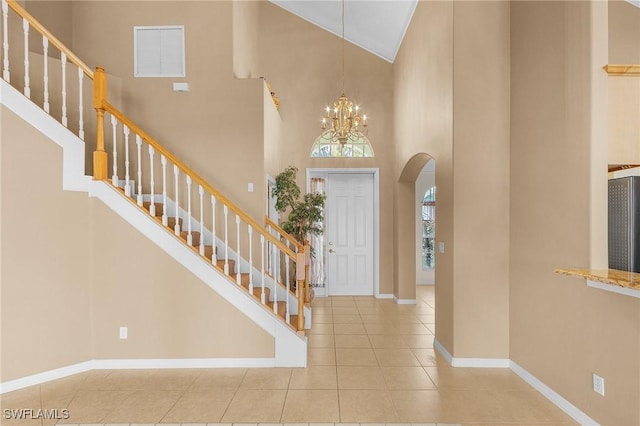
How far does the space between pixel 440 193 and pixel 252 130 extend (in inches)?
104

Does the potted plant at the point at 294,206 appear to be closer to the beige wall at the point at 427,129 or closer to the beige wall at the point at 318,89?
the beige wall at the point at 318,89

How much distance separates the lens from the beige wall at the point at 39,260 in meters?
3.04

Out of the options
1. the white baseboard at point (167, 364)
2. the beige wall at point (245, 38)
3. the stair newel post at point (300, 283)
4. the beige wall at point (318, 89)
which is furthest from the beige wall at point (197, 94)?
the beige wall at point (318, 89)

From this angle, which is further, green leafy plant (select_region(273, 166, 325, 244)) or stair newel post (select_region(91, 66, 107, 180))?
green leafy plant (select_region(273, 166, 325, 244))

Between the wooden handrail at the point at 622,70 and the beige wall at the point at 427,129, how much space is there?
4.41ft

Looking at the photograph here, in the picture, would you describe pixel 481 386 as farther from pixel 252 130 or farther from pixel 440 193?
pixel 252 130

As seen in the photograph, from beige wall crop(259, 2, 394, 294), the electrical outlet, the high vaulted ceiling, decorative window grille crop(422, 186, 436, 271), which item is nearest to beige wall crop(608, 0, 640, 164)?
the electrical outlet

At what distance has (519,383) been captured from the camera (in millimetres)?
3189

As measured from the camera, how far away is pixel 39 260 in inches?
125

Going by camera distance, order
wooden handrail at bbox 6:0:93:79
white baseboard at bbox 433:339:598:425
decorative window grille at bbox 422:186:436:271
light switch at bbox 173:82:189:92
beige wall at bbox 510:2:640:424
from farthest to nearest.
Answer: decorative window grille at bbox 422:186:436:271 → light switch at bbox 173:82:189:92 → wooden handrail at bbox 6:0:93:79 → white baseboard at bbox 433:339:598:425 → beige wall at bbox 510:2:640:424

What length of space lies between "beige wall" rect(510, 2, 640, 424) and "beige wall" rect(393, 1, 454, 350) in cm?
64

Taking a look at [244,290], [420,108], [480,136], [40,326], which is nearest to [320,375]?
[244,290]

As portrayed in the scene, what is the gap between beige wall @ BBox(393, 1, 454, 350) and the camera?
3.71 m

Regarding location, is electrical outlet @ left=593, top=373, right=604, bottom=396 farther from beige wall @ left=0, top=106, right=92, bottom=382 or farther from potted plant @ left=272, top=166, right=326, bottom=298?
beige wall @ left=0, top=106, right=92, bottom=382
